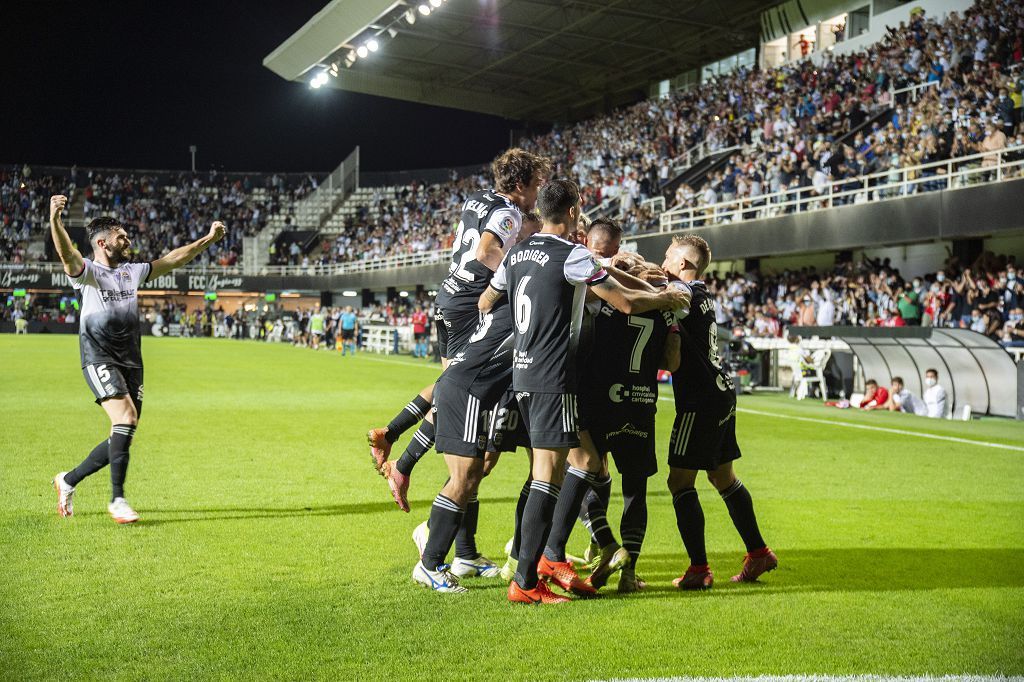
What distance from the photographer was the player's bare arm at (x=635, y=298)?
503 centimetres

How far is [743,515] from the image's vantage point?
19.2 feet

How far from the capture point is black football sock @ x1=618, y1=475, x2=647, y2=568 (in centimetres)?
570

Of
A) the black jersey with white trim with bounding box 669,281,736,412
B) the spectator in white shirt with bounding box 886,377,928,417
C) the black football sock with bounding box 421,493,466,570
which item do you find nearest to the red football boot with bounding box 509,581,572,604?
the black football sock with bounding box 421,493,466,570

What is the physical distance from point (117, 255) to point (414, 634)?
15.0ft

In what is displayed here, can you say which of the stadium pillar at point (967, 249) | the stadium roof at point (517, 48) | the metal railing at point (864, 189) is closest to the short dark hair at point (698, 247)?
the metal railing at point (864, 189)

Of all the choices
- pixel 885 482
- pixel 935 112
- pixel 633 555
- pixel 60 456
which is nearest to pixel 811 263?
pixel 935 112

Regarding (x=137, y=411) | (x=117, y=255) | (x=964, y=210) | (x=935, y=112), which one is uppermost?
(x=935, y=112)

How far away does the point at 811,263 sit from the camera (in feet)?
101

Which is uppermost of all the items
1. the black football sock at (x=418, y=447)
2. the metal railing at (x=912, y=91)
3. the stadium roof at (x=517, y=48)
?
the stadium roof at (x=517, y=48)

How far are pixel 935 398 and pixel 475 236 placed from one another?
14.2m

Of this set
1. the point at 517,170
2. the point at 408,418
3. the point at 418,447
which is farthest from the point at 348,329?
the point at 517,170

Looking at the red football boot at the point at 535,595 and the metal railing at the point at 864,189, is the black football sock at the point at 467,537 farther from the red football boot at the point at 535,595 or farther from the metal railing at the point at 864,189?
the metal railing at the point at 864,189

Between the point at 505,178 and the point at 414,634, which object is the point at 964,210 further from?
the point at 414,634

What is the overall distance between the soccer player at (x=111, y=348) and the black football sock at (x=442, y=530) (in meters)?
3.03
